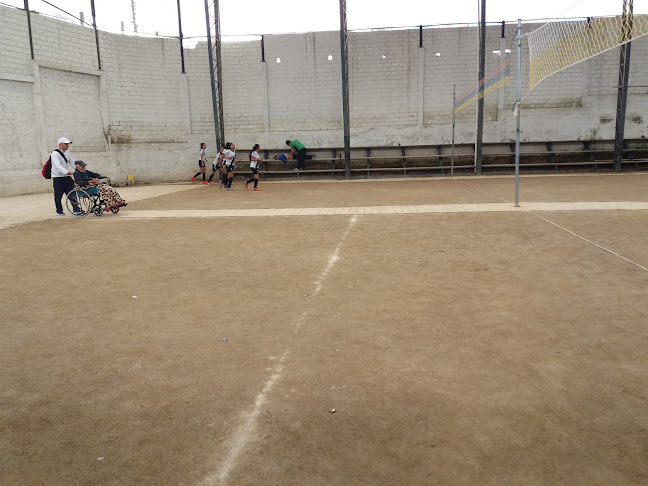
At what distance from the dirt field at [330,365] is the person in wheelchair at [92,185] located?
3980mm

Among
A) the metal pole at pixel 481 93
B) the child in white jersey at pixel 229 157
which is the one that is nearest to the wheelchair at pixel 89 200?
the child in white jersey at pixel 229 157

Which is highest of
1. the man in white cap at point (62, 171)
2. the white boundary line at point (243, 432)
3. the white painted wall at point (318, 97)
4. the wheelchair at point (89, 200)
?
the white painted wall at point (318, 97)

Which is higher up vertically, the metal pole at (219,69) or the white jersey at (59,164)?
the metal pole at (219,69)

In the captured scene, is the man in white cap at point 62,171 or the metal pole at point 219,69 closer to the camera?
the man in white cap at point 62,171

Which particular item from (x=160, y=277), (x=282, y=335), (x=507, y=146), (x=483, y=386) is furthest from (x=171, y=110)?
(x=483, y=386)

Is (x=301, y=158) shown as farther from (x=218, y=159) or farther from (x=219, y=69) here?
(x=219, y=69)

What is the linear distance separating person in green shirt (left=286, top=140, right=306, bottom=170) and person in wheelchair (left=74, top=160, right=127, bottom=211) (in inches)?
427

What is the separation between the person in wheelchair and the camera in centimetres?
1072

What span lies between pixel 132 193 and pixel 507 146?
50.9 ft

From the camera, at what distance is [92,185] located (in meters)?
11.0

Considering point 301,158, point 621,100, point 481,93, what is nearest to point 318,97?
point 301,158

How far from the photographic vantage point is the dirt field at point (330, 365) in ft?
7.55

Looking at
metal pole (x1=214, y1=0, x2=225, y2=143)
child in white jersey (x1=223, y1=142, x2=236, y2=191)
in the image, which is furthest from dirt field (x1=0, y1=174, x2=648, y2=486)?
metal pole (x1=214, y1=0, x2=225, y2=143)

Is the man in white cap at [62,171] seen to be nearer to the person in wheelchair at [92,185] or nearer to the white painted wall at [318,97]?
the person in wheelchair at [92,185]
